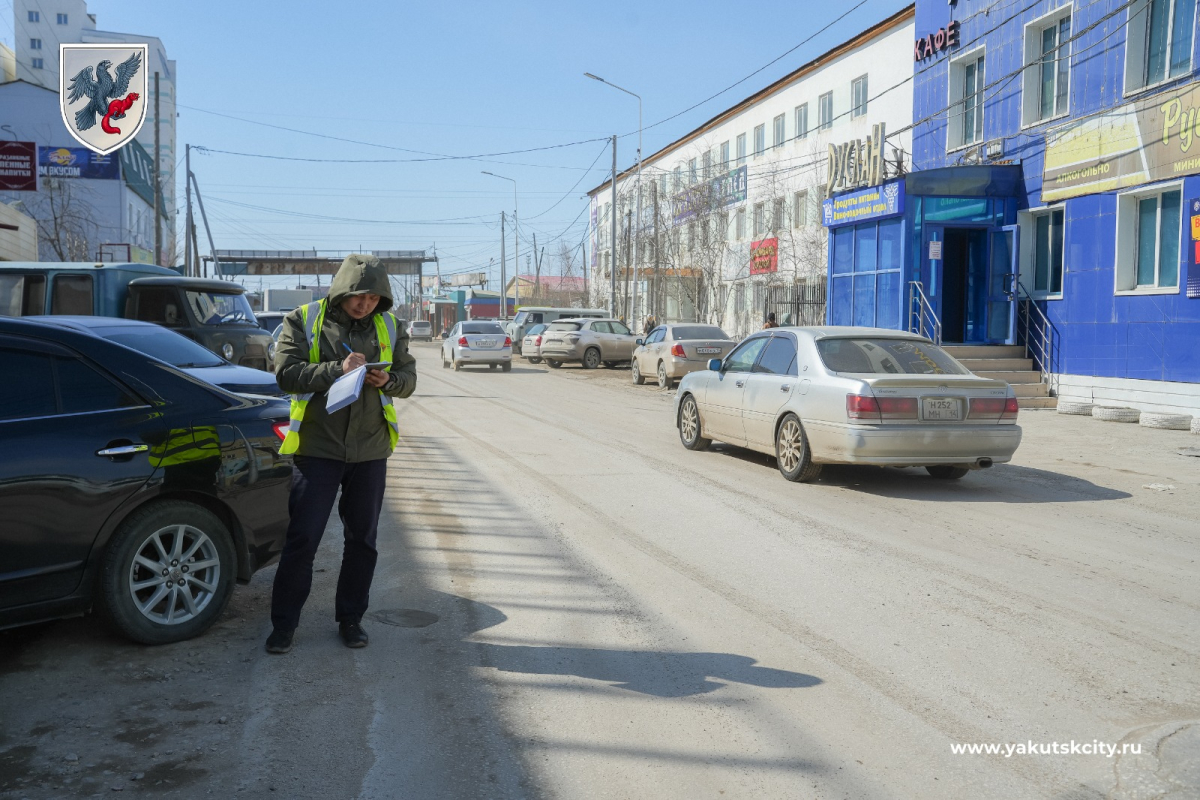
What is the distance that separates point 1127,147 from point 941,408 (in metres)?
10.7

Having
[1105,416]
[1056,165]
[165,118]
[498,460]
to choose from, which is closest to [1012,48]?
[1056,165]

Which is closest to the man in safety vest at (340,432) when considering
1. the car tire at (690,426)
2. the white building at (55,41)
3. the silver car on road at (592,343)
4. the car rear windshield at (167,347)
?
the car rear windshield at (167,347)

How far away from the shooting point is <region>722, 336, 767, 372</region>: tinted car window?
38.1 ft

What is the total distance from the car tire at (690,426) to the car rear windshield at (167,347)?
5523 mm

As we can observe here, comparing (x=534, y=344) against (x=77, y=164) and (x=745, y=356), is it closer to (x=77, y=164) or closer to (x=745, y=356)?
(x=745, y=356)

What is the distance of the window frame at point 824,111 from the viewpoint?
39.2 m

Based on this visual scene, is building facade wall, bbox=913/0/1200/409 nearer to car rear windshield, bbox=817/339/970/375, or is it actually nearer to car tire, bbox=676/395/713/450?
car rear windshield, bbox=817/339/970/375

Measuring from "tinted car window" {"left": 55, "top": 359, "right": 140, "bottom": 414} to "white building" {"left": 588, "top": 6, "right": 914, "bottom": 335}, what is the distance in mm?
29683

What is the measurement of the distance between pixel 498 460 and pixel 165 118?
105485mm

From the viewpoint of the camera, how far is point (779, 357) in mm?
11023

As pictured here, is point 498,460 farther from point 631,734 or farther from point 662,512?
point 631,734

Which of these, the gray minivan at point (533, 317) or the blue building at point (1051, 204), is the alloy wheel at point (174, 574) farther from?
the gray minivan at point (533, 317)

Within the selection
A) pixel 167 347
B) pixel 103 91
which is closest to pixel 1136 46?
pixel 167 347

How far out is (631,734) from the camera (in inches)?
159
